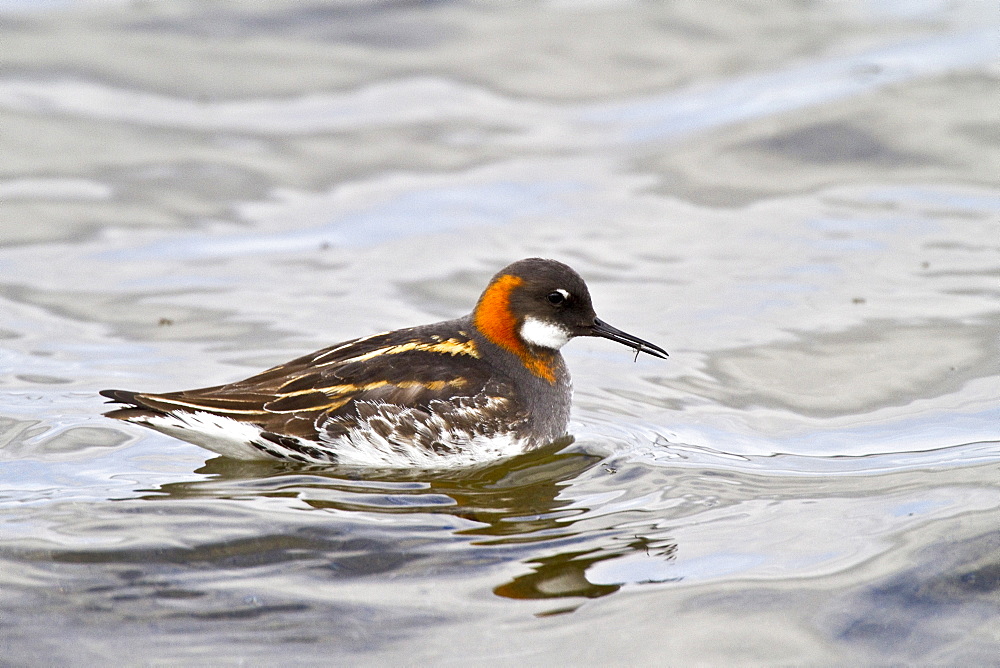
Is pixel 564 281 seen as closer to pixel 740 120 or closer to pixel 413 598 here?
pixel 413 598

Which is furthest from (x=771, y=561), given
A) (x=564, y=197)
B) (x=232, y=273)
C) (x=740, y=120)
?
(x=740, y=120)

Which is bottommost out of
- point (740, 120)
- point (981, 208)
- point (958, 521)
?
point (958, 521)

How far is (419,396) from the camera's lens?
8.03 metres

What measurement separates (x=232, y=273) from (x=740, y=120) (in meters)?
6.67

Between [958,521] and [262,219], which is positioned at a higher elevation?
[262,219]

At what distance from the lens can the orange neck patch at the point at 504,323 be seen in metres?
8.64

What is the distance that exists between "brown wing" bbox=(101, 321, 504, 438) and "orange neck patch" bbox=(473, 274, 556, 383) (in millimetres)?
216

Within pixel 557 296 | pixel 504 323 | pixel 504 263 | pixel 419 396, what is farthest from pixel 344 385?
pixel 504 263

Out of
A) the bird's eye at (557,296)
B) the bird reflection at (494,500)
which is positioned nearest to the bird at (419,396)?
the bird's eye at (557,296)

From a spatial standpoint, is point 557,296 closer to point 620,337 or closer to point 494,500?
point 620,337

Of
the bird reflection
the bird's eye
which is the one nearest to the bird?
the bird's eye

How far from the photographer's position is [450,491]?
7602mm

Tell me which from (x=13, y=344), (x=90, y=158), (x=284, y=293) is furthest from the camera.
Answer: (x=90, y=158)

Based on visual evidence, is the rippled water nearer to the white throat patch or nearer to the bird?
the bird
